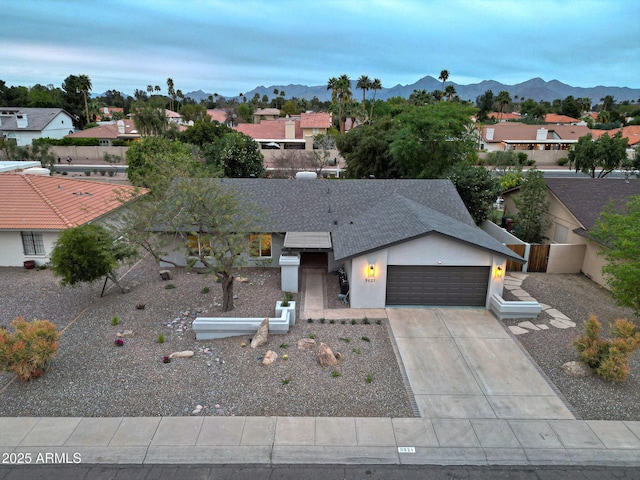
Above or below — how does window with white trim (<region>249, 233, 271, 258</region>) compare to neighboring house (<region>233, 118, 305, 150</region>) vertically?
below

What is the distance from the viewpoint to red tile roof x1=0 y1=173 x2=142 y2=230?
22469 millimetres

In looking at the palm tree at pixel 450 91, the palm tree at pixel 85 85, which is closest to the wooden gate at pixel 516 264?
the palm tree at pixel 450 91

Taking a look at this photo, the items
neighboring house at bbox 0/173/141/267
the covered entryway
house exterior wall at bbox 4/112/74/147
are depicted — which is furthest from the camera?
house exterior wall at bbox 4/112/74/147

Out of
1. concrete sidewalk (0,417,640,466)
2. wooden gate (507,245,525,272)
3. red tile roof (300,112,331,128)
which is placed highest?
red tile roof (300,112,331,128)

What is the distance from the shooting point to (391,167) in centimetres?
3959

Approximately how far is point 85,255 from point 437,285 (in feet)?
46.7

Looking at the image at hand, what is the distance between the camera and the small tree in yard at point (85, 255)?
17375 mm

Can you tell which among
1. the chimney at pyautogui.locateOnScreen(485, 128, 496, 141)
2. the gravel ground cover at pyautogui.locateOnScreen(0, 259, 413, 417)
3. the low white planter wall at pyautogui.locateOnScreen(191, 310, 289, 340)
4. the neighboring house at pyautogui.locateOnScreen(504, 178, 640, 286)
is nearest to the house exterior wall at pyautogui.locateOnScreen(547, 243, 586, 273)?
the neighboring house at pyautogui.locateOnScreen(504, 178, 640, 286)

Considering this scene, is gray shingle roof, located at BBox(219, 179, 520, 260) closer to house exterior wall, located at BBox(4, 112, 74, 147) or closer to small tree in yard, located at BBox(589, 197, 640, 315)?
small tree in yard, located at BBox(589, 197, 640, 315)

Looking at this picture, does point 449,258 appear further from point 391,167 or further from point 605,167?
point 605,167

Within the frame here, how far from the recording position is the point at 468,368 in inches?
553

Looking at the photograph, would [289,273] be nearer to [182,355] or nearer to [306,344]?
[306,344]

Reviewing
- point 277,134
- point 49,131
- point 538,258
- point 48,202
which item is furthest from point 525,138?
point 49,131

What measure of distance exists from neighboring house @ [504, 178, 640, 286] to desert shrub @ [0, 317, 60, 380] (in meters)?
22.2
